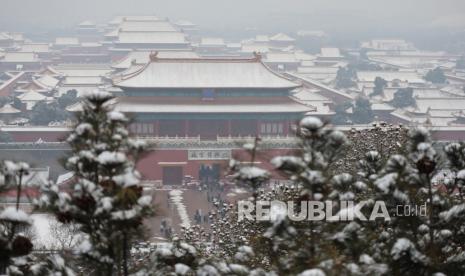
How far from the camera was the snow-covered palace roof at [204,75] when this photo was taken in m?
31.6

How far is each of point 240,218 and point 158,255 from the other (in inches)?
202

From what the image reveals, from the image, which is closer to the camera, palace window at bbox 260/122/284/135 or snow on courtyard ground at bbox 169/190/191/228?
snow on courtyard ground at bbox 169/190/191/228

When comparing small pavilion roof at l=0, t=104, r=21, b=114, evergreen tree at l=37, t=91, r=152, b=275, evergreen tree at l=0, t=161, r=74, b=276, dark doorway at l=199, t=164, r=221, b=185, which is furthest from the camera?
small pavilion roof at l=0, t=104, r=21, b=114

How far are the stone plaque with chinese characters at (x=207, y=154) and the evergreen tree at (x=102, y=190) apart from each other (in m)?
22.2

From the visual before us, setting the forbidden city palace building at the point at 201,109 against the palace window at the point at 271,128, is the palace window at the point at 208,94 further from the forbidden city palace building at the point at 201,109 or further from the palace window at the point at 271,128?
the palace window at the point at 271,128

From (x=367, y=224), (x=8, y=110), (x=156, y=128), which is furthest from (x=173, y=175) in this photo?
(x=367, y=224)

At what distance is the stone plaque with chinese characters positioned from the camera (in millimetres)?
30406

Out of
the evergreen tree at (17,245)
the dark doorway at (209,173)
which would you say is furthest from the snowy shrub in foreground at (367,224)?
the dark doorway at (209,173)

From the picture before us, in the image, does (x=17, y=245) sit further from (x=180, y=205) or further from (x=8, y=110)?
(x=8, y=110)

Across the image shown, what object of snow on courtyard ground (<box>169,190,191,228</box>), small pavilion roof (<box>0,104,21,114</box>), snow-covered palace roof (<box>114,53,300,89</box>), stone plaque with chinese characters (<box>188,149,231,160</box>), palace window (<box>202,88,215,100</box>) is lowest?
snow on courtyard ground (<box>169,190,191,228</box>)

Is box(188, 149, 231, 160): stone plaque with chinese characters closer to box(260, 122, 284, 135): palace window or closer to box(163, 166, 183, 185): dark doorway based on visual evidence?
box(163, 166, 183, 185): dark doorway

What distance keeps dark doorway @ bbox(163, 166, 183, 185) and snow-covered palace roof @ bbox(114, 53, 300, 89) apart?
2.62 metres

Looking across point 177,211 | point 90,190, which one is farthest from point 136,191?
point 177,211
